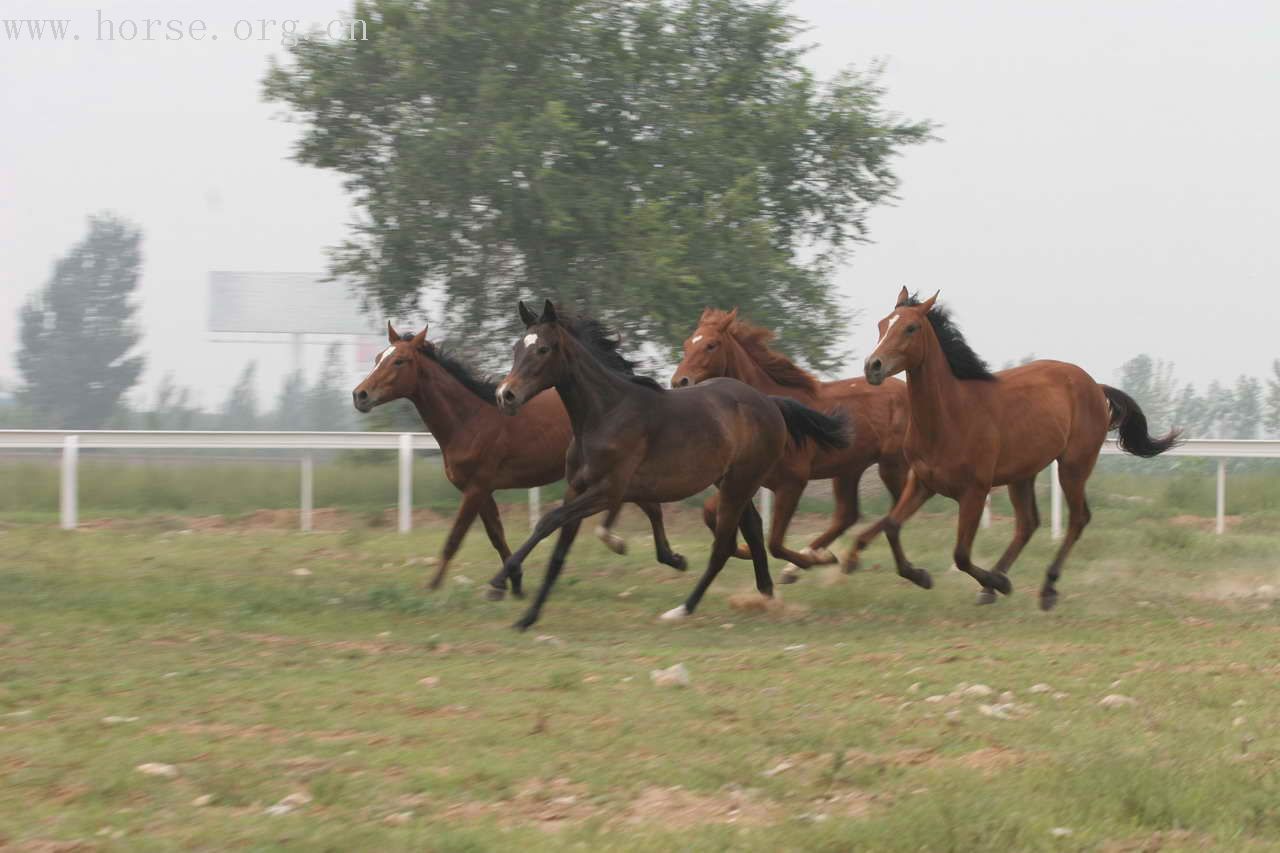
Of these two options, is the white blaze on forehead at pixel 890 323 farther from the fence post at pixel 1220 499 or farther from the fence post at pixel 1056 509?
the fence post at pixel 1220 499

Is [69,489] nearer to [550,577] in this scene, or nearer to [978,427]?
[550,577]

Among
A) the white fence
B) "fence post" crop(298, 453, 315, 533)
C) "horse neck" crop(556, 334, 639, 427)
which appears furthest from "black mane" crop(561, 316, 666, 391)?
"fence post" crop(298, 453, 315, 533)

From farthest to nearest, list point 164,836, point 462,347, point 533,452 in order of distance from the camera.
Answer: point 462,347 < point 533,452 < point 164,836

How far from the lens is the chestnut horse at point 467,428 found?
10.3 metres

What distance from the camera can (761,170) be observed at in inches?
685

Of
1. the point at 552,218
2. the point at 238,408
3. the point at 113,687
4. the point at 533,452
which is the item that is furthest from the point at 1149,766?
the point at 238,408

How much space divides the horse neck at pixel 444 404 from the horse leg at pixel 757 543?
211cm

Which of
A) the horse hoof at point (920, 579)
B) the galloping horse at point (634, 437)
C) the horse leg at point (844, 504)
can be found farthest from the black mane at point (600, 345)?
the horse leg at point (844, 504)

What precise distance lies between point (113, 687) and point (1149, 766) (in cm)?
416

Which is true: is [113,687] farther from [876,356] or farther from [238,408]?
[238,408]

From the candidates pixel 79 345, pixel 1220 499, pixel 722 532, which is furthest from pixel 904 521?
pixel 79 345

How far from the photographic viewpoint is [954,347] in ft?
32.8

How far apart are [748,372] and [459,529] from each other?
8.03 ft

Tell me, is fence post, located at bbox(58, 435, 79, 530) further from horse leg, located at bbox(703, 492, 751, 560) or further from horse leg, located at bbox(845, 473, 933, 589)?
horse leg, located at bbox(845, 473, 933, 589)
